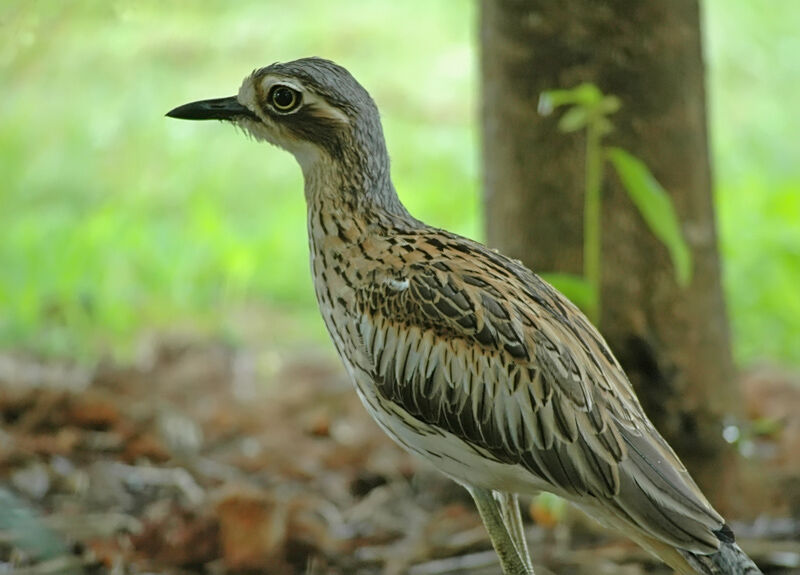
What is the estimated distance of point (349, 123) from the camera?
3.13m

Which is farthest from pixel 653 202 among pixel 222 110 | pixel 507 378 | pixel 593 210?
pixel 222 110

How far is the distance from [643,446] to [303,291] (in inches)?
180

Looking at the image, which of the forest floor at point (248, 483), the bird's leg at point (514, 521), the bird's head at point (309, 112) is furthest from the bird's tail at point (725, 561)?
the bird's head at point (309, 112)

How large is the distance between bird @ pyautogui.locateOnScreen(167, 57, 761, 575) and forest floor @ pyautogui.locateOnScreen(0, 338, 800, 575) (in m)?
1.12

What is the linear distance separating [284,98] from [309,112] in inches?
3.2

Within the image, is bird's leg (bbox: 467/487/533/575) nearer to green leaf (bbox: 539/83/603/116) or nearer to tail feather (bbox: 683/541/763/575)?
tail feather (bbox: 683/541/763/575)

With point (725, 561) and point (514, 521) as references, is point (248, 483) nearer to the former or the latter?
point (514, 521)

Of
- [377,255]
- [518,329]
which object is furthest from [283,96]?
[518,329]

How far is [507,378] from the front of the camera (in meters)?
2.93

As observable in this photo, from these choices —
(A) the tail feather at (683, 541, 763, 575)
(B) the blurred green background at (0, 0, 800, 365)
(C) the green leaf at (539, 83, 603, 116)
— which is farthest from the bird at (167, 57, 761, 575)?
(B) the blurred green background at (0, 0, 800, 365)

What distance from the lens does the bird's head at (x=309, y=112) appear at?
3.08 meters

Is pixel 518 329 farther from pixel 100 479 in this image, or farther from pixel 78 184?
pixel 78 184

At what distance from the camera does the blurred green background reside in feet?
21.1

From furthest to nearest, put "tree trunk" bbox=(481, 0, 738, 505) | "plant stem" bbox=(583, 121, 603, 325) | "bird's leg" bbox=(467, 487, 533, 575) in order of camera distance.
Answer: "tree trunk" bbox=(481, 0, 738, 505) → "plant stem" bbox=(583, 121, 603, 325) → "bird's leg" bbox=(467, 487, 533, 575)
